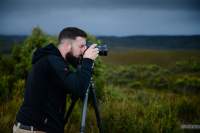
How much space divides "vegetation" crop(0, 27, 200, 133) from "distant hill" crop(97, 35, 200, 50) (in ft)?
1.17

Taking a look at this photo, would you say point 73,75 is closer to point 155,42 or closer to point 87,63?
point 87,63

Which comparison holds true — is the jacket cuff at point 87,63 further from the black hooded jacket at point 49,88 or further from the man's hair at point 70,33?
the man's hair at point 70,33

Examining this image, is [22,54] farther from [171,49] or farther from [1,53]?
[171,49]

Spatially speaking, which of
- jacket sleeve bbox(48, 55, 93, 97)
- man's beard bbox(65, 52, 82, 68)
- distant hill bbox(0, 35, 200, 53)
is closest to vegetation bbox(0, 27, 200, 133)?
distant hill bbox(0, 35, 200, 53)

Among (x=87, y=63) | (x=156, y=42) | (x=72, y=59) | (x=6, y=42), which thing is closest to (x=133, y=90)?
(x=6, y=42)

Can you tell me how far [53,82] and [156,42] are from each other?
18.4 meters

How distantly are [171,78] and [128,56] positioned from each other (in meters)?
3.71

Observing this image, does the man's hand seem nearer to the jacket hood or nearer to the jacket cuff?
the jacket cuff

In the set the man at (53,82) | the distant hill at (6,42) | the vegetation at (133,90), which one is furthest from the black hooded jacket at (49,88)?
the distant hill at (6,42)

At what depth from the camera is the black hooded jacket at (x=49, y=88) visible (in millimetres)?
2977

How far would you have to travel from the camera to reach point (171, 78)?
16969mm

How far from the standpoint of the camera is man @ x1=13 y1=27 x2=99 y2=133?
2979 millimetres

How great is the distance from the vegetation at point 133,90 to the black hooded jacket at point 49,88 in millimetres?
2250

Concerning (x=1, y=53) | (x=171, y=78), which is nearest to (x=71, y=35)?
(x=1, y=53)
